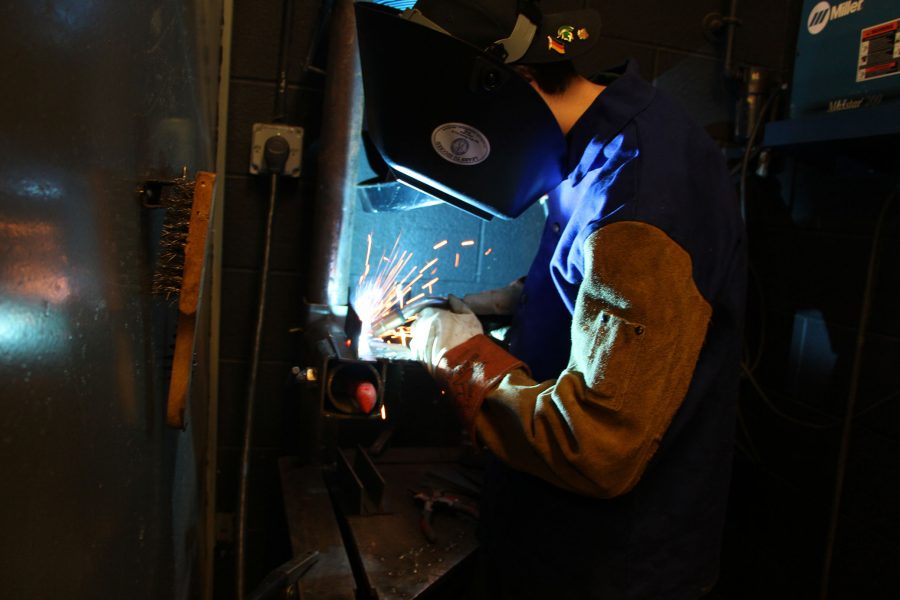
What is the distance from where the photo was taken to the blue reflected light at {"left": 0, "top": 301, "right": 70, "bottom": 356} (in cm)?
34

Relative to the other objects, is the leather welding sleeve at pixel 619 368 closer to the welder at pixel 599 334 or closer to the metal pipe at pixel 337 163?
the welder at pixel 599 334

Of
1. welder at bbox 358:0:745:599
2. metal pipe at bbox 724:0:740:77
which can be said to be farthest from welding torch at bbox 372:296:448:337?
metal pipe at bbox 724:0:740:77

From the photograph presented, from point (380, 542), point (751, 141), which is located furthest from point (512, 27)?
point (751, 141)

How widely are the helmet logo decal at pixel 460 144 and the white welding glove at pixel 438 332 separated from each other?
349 millimetres

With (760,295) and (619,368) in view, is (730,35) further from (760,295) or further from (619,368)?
(619,368)

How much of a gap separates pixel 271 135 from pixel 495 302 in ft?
2.61

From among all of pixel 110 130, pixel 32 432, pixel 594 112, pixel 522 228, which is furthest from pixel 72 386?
pixel 522 228

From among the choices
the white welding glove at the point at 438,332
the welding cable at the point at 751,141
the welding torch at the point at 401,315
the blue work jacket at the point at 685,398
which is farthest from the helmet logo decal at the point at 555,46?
the welding cable at the point at 751,141

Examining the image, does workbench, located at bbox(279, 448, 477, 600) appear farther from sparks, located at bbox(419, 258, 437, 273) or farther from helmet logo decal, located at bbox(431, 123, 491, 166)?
helmet logo decal, located at bbox(431, 123, 491, 166)

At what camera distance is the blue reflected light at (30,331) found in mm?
340

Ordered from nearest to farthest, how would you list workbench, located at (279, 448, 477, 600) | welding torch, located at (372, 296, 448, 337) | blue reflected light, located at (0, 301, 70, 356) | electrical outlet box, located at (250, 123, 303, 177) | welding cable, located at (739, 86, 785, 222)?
blue reflected light, located at (0, 301, 70, 356) → workbench, located at (279, 448, 477, 600) → welding torch, located at (372, 296, 448, 337) → electrical outlet box, located at (250, 123, 303, 177) → welding cable, located at (739, 86, 785, 222)

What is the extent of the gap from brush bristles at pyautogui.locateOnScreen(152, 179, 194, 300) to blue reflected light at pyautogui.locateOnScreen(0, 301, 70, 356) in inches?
9.8

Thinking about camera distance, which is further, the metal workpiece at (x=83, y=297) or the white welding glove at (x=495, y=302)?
the white welding glove at (x=495, y=302)

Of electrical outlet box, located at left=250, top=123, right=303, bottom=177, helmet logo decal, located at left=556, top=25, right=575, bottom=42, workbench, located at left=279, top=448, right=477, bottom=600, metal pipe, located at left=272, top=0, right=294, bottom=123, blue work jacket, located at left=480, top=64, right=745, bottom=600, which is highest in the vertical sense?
metal pipe, located at left=272, top=0, right=294, bottom=123
